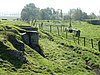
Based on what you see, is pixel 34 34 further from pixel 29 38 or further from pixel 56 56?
pixel 56 56

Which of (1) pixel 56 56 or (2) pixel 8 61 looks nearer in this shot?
(2) pixel 8 61

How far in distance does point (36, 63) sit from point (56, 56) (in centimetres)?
650

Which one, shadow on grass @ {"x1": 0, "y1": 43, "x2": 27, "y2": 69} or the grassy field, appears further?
shadow on grass @ {"x1": 0, "y1": 43, "x2": 27, "y2": 69}

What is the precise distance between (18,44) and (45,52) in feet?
21.2

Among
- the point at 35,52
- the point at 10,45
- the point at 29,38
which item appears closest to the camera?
the point at 10,45

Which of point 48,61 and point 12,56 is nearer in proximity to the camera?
point 12,56

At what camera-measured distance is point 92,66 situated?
107 feet

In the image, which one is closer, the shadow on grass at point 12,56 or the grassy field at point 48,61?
the grassy field at point 48,61

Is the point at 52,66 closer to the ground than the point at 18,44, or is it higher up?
closer to the ground

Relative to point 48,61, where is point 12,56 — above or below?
above

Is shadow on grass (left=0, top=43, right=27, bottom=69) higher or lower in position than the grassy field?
higher

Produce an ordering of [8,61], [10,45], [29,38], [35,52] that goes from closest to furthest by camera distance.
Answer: [8,61], [10,45], [35,52], [29,38]

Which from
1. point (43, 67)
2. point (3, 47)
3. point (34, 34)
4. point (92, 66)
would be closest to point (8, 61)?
point (3, 47)

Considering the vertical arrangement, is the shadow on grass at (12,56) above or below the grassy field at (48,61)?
above
